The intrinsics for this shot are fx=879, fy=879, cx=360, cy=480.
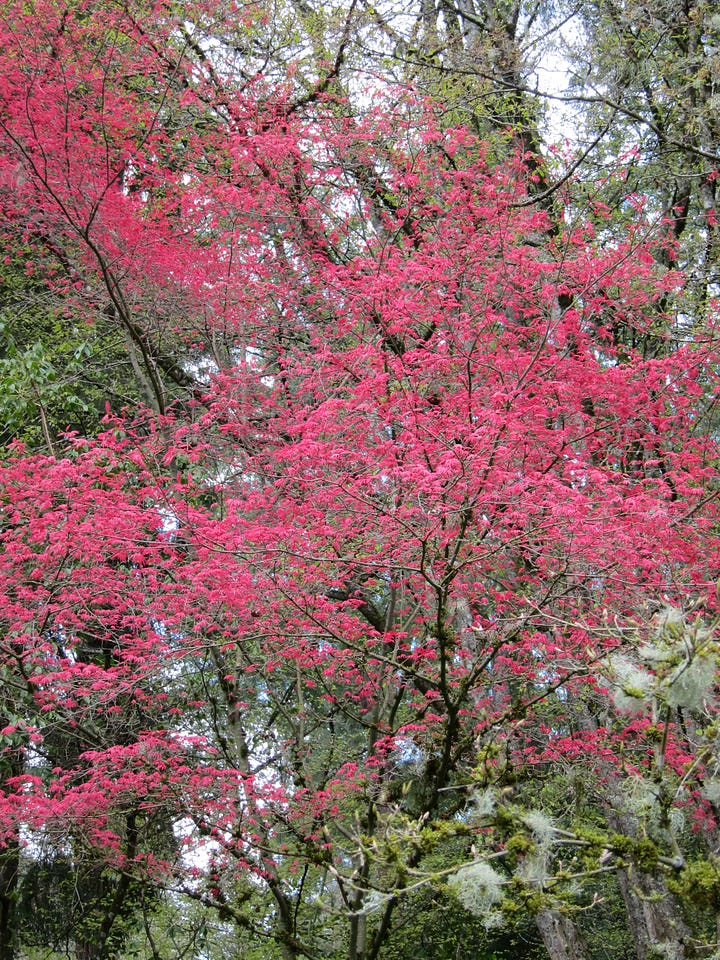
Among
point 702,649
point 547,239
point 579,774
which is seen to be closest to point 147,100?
point 547,239

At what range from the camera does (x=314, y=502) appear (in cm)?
672

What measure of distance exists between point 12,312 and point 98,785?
21.2 feet

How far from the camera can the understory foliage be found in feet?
20.8

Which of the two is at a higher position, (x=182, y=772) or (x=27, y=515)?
(x=27, y=515)

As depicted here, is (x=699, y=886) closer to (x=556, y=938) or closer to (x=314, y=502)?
(x=314, y=502)

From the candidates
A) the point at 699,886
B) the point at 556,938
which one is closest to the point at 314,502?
the point at 699,886

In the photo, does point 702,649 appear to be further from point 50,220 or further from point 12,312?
point 12,312

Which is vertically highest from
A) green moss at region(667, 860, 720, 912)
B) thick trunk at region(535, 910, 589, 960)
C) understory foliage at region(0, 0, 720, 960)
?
understory foliage at region(0, 0, 720, 960)

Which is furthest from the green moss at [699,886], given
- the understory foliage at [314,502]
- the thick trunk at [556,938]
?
the thick trunk at [556,938]

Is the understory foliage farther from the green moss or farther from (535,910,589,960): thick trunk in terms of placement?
the green moss

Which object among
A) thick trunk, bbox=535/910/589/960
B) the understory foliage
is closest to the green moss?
the understory foliage

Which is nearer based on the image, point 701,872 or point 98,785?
point 701,872

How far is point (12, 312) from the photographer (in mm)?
11133

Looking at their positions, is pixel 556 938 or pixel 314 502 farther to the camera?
pixel 556 938
